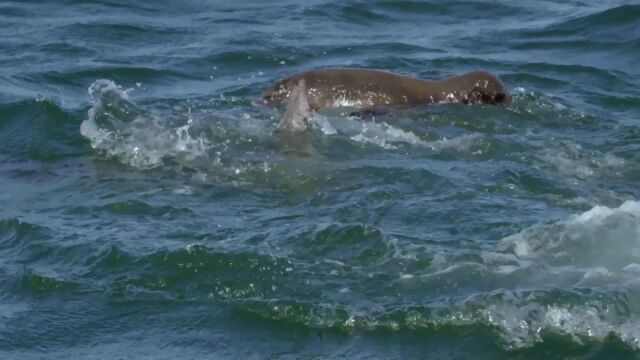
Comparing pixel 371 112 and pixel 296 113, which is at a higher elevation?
pixel 296 113

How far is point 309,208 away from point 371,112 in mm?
2600

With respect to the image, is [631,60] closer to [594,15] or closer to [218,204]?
[594,15]

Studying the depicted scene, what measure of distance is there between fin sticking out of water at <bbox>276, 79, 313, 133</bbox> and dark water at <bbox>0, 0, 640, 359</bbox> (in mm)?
143

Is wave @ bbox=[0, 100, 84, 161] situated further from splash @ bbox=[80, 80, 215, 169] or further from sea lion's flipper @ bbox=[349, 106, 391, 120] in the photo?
sea lion's flipper @ bbox=[349, 106, 391, 120]

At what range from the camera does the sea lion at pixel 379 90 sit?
43.4 ft

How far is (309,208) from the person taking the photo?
1060 centimetres

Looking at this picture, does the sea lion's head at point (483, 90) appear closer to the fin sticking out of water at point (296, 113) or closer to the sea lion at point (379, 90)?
the sea lion at point (379, 90)

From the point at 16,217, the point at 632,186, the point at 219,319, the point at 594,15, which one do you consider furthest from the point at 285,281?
the point at 594,15

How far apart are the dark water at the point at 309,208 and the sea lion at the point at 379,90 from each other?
0.19 m

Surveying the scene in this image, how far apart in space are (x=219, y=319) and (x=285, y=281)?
563 millimetres

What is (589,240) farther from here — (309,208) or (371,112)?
(371,112)

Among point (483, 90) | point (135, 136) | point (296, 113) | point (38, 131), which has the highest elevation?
point (296, 113)

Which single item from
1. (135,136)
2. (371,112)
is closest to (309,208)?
(135,136)

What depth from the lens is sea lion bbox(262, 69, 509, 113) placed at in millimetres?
13242
